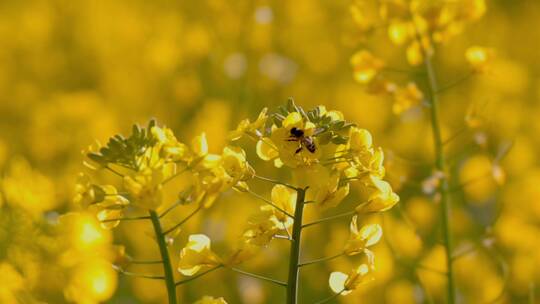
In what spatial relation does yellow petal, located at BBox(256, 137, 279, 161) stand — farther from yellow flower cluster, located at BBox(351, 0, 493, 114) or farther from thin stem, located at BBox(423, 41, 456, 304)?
yellow flower cluster, located at BBox(351, 0, 493, 114)

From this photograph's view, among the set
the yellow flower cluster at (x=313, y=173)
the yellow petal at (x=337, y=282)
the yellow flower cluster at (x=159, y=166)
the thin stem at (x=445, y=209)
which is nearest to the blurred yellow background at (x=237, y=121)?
the thin stem at (x=445, y=209)

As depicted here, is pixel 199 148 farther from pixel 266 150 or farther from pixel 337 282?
pixel 337 282

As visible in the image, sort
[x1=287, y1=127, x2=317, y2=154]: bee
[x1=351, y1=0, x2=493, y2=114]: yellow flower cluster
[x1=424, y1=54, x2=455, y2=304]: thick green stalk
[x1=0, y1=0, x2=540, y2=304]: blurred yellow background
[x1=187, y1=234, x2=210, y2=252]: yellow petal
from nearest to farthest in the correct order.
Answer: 1. [x1=287, y1=127, x2=317, y2=154]: bee
2. [x1=187, y1=234, x2=210, y2=252]: yellow petal
3. [x1=424, y1=54, x2=455, y2=304]: thick green stalk
4. [x1=0, y1=0, x2=540, y2=304]: blurred yellow background
5. [x1=351, y1=0, x2=493, y2=114]: yellow flower cluster

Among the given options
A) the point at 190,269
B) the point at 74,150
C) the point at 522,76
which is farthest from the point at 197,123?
the point at 190,269

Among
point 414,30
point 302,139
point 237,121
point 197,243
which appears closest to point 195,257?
point 197,243

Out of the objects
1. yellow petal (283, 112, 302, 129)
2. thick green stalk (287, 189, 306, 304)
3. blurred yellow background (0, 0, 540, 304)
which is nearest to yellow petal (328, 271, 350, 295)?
thick green stalk (287, 189, 306, 304)

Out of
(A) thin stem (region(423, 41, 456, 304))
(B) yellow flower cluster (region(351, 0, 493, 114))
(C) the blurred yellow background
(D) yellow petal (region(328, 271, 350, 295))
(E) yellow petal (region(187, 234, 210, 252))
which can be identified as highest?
(C) the blurred yellow background

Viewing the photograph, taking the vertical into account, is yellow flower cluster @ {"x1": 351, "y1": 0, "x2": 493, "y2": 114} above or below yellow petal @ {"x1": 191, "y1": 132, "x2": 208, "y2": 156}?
above
